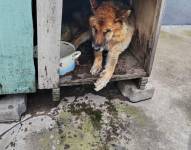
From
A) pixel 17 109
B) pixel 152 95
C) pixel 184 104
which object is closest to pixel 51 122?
pixel 17 109

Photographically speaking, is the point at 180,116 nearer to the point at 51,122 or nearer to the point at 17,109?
the point at 51,122

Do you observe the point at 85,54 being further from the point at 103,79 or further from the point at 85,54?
the point at 103,79

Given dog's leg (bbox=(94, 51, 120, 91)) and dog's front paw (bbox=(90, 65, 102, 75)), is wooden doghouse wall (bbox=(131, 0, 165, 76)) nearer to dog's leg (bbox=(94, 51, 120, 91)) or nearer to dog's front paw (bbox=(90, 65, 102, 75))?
dog's leg (bbox=(94, 51, 120, 91))

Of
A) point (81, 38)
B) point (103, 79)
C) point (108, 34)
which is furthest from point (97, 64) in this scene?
point (81, 38)

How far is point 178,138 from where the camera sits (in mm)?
2006

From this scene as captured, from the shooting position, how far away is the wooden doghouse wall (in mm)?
2029

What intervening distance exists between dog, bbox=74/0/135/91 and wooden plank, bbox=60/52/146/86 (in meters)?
0.06

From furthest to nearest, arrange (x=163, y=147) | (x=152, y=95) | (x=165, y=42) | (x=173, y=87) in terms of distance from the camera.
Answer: (x=165, y=42)
(x=173, y=87)
(x=152, y=95)
(x=163, y=147)

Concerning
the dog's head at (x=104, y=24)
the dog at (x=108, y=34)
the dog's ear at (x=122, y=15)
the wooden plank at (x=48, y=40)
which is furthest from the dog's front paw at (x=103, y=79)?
the dog's ear at (x=122, y=15)

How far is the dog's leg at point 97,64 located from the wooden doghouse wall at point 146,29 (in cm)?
39

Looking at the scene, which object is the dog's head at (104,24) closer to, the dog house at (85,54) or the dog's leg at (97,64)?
the dog's leg at (97,64)

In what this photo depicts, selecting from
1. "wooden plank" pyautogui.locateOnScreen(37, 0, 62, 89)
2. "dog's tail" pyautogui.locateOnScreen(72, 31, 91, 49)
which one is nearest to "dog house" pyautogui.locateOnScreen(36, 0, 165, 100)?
"wooden plank" pyautogui.locateOnScreen(37, 0, 62, 89)

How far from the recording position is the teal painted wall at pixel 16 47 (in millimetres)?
1638

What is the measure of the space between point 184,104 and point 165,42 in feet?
3.81
